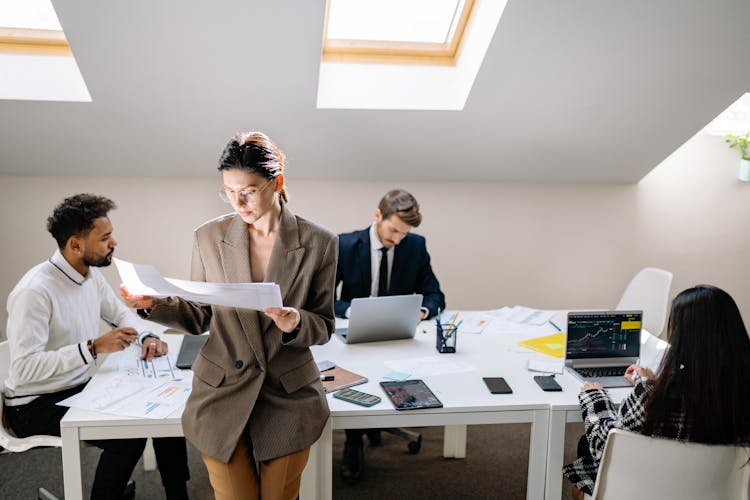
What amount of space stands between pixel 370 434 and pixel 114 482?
1.36 metres

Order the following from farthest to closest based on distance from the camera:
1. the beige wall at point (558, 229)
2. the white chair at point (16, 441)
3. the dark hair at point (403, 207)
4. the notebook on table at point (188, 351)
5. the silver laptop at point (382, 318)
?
the beige wall at point (558, 229) → the dark hair at point (403, 207) → the silver laptop at point (382, 318) → the notebook on table at point (188, 351) → the white chair at point (16, 441)

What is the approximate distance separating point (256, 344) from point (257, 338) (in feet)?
0.06

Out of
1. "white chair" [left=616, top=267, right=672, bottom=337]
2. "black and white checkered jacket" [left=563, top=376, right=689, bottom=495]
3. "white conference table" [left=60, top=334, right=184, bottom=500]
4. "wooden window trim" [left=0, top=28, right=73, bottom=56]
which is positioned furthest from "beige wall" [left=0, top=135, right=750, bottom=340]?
"black and white checkered jacket" [left=563, top=376, right=689, bottom=495]

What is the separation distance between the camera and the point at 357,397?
2.00m

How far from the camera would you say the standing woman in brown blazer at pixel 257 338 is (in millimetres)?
1634

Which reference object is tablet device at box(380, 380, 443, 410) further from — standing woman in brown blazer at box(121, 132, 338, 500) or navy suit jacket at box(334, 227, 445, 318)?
navy suit jacket at box(334, 227, 445, 318)

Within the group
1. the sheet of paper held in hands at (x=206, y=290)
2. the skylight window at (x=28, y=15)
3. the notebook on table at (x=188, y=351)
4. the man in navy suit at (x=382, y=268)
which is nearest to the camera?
the sheet of paper held in hands at (x=206, y=290)

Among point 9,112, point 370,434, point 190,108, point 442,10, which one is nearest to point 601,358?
A: point 370,434

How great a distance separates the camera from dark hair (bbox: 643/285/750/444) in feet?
4.97

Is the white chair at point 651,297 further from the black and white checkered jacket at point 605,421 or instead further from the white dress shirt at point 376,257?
the black and white checkered jacket at point 605,421

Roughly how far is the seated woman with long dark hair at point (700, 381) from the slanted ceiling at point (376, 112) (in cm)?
173

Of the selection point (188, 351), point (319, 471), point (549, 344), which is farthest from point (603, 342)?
point (188, 351)

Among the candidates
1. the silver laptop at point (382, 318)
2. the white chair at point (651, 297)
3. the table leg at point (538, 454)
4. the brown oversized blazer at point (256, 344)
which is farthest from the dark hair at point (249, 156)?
the white chair at point (651, 297)

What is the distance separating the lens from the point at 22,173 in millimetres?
3658
